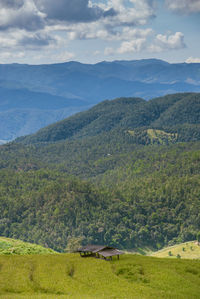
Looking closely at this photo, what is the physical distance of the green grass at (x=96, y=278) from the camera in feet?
148

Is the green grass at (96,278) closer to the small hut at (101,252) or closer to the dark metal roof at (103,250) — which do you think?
the small hut at (101,252)

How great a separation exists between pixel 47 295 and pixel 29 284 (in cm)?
517

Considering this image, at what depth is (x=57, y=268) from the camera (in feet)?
180

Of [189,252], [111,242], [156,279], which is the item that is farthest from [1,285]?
[111,242]

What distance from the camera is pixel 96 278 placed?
50.1 meters

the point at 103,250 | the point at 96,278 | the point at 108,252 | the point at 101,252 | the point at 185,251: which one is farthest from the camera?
the point at 185,251

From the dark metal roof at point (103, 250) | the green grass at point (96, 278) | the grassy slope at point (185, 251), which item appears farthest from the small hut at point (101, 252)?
the grassy slope at point (185, 251)

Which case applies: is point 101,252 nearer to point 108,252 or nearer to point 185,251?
point 108,252

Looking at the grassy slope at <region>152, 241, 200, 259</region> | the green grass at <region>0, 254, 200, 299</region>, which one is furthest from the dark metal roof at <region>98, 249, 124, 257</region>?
the grassy slope at <region>152, 241, 200, 259</region>

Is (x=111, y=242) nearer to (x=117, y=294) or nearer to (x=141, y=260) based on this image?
(x=141, y=260)

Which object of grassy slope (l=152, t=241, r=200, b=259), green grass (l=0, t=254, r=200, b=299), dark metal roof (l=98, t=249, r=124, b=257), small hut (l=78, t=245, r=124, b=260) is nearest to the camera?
green grass (l=0, t=254, r=200, b=299)

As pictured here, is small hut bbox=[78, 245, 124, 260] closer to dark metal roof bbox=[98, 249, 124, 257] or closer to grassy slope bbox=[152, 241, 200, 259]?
dark metal roof bbox=[98, 249, 124, 257]

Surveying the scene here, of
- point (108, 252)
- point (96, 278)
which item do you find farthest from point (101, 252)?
point (96, 278)

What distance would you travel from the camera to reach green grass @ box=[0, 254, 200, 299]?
45125mm
